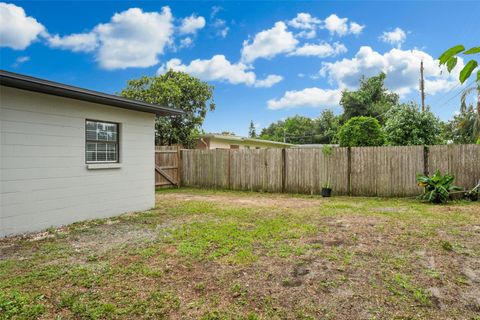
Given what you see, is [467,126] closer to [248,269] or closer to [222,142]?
[222,142]

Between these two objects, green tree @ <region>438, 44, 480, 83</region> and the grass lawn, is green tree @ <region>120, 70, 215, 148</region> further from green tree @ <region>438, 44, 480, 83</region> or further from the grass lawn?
green tree @ <region>438, 44, 480, 83</region>

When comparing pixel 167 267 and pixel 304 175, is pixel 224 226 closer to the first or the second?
pixel 167 267

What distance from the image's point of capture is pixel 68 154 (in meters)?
5.76

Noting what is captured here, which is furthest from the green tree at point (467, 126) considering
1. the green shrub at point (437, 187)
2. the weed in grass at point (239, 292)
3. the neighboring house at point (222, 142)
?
the weed in grass at point (239, 292)

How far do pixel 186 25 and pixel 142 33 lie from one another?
3.34 m

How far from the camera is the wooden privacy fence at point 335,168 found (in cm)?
868

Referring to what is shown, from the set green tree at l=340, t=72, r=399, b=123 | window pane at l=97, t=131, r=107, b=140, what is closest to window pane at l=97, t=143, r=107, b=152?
window pane at l=97, t=131, r=107, b=140

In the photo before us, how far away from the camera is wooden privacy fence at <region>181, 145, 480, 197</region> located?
8.68m

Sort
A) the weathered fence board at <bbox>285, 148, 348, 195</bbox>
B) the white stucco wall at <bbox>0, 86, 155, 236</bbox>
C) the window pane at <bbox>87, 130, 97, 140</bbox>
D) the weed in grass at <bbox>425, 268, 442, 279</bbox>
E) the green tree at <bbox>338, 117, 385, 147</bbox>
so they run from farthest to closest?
the green tree at <bbox>338, 117, 385, 147</bbox> → the weathered fence board at <bbox>285, 148, 348, 195</bbox> → the window pane at <bbox>87, 130, 97, 140</bbox> → the white stucco wall at <bbox>0, 86, 155, 236</bbox> → the weed in grass at <bbox>425, 268, 442, 279</bbox>

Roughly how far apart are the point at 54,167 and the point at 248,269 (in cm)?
442

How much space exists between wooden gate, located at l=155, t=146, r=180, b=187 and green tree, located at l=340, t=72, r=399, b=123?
18.8 metres

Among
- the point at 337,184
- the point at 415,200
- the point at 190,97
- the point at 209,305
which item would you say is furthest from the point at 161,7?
the point at 190,97

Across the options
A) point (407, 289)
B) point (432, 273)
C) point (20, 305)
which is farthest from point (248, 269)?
point (20, 305)

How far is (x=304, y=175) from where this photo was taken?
10.3 meters
